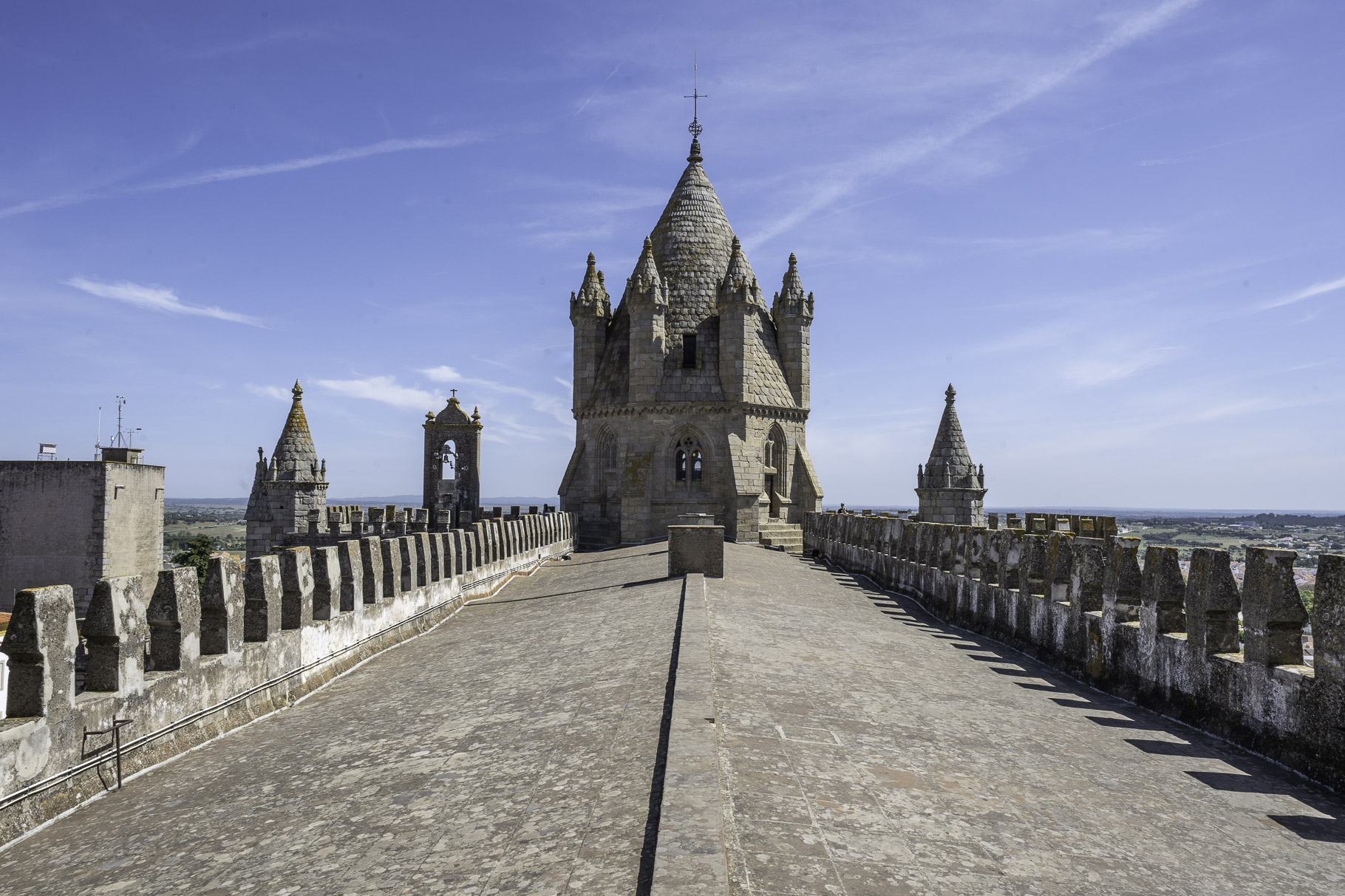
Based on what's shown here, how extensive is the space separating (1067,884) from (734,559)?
1586cm

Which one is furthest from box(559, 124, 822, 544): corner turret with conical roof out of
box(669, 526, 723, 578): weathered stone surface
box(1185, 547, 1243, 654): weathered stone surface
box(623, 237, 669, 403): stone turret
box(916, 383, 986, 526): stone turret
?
box(1185, 547, 1243, 654): weathered stone surface

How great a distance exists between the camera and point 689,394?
31.8 metres

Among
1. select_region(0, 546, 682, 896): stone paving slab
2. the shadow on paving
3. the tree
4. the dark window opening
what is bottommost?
the tree

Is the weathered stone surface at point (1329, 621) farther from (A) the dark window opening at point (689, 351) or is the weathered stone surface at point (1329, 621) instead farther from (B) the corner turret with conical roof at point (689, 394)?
(A) the dark window opening at point (689, 351)

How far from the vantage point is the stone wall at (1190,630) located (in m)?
6.61

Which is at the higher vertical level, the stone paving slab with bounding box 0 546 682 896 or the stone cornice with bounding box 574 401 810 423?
the stone cornice with bounding box 574 401 810 423

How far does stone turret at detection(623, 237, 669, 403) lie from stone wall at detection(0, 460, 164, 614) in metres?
16.9

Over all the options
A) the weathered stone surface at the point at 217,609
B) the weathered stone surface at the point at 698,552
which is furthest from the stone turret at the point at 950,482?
the weathered stone surface at the point at 217,609

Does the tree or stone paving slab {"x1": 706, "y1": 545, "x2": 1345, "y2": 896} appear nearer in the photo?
stone paving slab {"x1": 706, "y1": 545, "x2": 1345, "y2": 896}

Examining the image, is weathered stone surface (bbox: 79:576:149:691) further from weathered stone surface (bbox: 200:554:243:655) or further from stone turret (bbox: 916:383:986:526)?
stone turret (bbox: 916:383:986:526)

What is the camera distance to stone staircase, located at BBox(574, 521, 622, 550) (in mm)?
31750

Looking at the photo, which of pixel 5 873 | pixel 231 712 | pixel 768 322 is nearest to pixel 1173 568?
pixel 231 712

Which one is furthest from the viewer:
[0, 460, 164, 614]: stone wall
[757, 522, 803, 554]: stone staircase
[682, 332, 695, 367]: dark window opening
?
[682, 332, 695, 367]: dark window opening

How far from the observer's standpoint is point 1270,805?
5867mm
